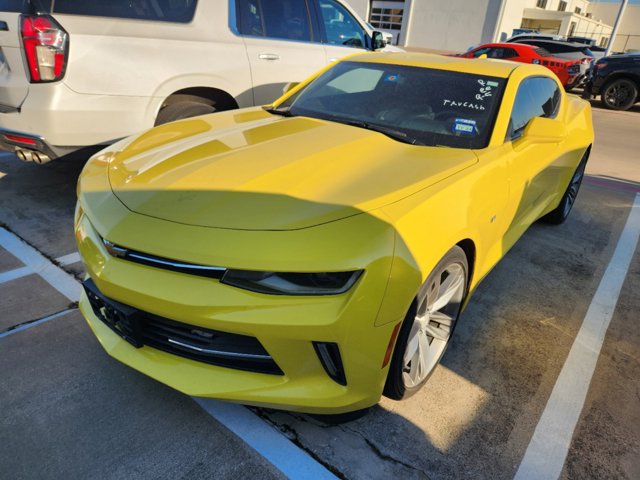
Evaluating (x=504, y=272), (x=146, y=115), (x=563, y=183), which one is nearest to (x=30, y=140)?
(x=146, y=115)

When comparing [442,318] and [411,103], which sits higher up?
[411,103]

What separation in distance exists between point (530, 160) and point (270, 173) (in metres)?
1.80

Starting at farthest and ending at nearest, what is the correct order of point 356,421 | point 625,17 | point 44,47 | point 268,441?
point 625,17 < point 44,47 < point 356,421 < point 268,441

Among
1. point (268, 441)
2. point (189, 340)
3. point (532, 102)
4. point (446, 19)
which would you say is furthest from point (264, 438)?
point (446, 19)

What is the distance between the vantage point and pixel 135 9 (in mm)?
3766

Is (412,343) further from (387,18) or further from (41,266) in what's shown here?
(387,18)

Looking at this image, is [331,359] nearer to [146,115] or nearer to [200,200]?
[200,200]

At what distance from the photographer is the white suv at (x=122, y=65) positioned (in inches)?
133

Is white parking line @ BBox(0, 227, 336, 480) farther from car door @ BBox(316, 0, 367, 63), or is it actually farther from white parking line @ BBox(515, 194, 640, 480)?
car door @ BBox(316, 0, 367, 63)

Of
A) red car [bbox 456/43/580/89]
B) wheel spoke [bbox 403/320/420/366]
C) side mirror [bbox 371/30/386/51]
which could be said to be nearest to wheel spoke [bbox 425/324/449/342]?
wheel spoke [bbox 403/320/420/366]

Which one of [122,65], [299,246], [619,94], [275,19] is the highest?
[275,19]

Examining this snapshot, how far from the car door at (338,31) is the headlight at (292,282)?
424 centimetres

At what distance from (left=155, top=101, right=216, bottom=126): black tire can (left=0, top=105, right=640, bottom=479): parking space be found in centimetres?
144

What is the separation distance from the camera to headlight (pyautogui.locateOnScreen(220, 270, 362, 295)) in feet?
5.34
